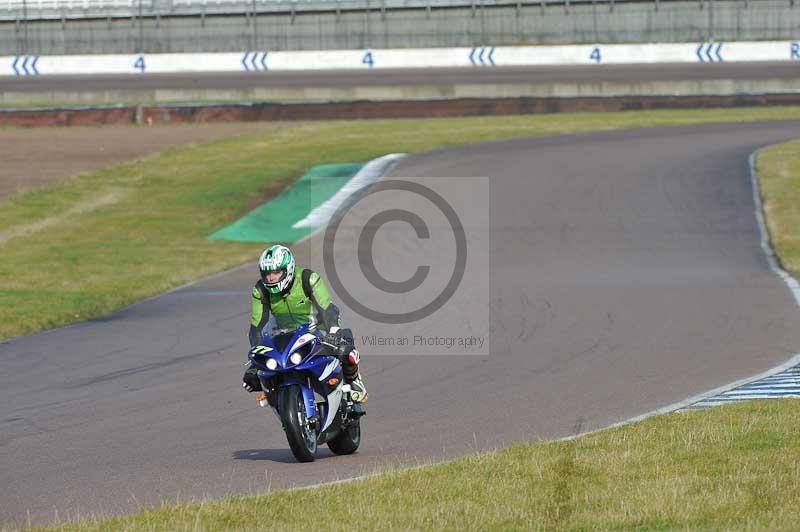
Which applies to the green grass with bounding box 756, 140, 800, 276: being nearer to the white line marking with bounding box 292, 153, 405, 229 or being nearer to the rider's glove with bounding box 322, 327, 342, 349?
the white line marking with bounding box 292, 153, 405, 229

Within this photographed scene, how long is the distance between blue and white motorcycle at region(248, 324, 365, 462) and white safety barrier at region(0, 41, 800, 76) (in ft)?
161

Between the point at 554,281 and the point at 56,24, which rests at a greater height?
the point at 56,24

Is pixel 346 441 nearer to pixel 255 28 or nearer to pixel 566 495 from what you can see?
pixel 566 495

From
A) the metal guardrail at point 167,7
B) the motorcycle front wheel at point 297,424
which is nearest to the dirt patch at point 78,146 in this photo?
the metal guardrail at point 167,7

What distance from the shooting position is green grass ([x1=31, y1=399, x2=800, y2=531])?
23.4 ft

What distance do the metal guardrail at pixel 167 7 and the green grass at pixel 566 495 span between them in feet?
182

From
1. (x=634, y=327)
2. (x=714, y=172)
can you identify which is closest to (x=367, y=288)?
(x=634, y=327)

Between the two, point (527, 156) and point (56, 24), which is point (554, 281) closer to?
point (527, 156)

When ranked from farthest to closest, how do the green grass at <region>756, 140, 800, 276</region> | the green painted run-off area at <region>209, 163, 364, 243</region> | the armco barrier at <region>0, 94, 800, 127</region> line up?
1. the armco barrier at <region>0, 94, 800, 127</region>
2. the green painted run-off area at <region>209, 163, 364, 243</region>
3. the green grass at <region>756, 140, 800, 276</region>

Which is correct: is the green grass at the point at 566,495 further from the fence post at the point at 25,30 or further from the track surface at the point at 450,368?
the fence post at the point at 25,30

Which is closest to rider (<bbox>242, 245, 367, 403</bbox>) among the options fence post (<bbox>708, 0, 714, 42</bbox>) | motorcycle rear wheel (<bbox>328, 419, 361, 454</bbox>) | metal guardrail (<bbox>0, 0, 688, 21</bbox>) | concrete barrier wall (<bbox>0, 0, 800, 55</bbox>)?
motorcycle rear wheel (<bbox>328, 419, 361, 454</bbox>)

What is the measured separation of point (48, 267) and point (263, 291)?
14928 millimetres

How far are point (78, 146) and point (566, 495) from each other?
35794 millimetres

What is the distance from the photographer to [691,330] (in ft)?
52.6
